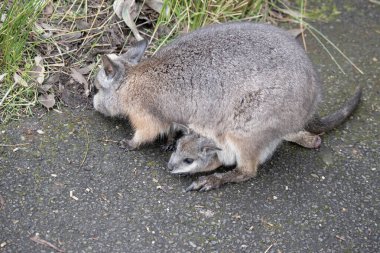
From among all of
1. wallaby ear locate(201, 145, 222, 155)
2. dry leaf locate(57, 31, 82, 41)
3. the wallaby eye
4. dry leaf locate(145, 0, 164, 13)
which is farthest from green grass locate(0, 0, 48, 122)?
wallaby ear locate(201, 145, 222, 155)

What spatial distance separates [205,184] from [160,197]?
1.14 feet

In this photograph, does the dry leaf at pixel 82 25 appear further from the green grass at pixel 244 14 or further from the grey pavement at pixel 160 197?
the grey pavement at pixel 160 197

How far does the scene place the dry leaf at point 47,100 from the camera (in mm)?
4824

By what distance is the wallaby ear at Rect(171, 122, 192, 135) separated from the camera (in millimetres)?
4522

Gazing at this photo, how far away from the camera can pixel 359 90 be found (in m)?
5.09

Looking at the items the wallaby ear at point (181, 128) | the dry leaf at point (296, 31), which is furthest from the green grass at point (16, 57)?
the dry leaf at point (296, 31)

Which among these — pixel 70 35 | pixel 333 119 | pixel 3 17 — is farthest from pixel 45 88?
pixel 333 119

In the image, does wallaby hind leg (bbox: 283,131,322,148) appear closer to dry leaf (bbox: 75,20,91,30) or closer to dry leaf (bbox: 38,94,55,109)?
dry leaf (bbox: 38,94,55,109)

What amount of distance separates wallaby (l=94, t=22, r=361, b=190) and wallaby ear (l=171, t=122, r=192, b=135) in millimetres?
41

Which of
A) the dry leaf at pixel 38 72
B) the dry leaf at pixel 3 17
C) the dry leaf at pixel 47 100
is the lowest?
the dry leaf at pixel 47 100

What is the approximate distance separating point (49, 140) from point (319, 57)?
260 centimetres

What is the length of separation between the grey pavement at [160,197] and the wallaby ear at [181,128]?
211mm

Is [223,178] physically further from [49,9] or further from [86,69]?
[49,9]

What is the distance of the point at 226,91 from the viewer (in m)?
4.27
